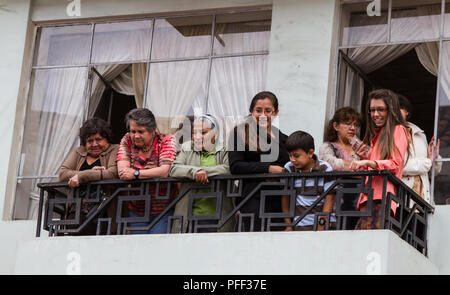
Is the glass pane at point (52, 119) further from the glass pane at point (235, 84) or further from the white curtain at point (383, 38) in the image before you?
the white curtain at point (383, 38)

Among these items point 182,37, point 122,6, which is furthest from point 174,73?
point 122,6

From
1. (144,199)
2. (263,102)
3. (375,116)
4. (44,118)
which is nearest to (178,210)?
(144,199)

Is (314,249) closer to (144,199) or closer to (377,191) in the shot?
(377,191)

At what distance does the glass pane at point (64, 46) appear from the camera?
15617 mm

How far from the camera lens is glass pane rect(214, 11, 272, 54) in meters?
14.8

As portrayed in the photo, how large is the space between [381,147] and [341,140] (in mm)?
849

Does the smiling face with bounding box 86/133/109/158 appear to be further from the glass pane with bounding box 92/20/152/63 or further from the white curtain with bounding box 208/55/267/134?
the glass pane with bounding box 92/20/152/63

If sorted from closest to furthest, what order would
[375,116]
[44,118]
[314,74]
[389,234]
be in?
[389,234] < [375,116] < [314,74] < [44,118]

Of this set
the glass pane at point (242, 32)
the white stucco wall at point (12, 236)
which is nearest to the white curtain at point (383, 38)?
the glass pane at point (242, 32)

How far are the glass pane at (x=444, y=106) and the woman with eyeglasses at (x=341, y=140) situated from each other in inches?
40.1

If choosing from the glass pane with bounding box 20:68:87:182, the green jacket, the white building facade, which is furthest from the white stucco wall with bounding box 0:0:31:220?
the green jacket
